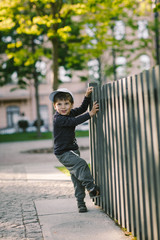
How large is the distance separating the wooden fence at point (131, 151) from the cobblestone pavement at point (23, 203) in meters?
0.95

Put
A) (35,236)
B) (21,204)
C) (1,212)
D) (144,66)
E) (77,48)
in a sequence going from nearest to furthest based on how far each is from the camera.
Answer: (35,236), (1,212), (21,204), (77,48), (144,66)

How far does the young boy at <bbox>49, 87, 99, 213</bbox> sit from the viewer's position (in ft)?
13.2

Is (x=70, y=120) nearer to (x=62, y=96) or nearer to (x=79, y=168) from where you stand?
(x=62, y=96)

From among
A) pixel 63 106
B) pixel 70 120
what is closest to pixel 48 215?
pixel 70 120

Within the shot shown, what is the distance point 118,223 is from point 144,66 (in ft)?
82.5

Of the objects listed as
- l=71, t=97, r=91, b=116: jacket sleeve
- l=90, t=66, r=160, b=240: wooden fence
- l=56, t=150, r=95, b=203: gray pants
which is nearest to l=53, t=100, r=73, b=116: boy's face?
l=71, t=97, r=91, b=116: jacket sleeve

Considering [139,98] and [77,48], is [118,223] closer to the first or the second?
[139,98]

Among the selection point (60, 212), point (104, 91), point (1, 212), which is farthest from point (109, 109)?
point (1, 212)

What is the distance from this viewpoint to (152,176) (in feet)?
8.86

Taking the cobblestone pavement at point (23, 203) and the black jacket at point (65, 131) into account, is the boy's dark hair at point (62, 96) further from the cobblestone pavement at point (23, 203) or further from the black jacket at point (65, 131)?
the cobblestone pavement at point (23, 203)

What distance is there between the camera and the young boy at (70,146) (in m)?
4.03

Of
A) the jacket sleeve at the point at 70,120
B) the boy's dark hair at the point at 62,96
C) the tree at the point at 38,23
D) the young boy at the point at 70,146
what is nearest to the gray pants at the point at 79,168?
the young boy at the point at 70,146

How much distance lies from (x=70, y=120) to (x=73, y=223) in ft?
4.04

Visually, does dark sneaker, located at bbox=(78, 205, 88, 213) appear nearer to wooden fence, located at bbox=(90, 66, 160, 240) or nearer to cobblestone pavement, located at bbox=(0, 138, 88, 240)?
wooden fence, located at bbox=(90, 66, 160, 240)
